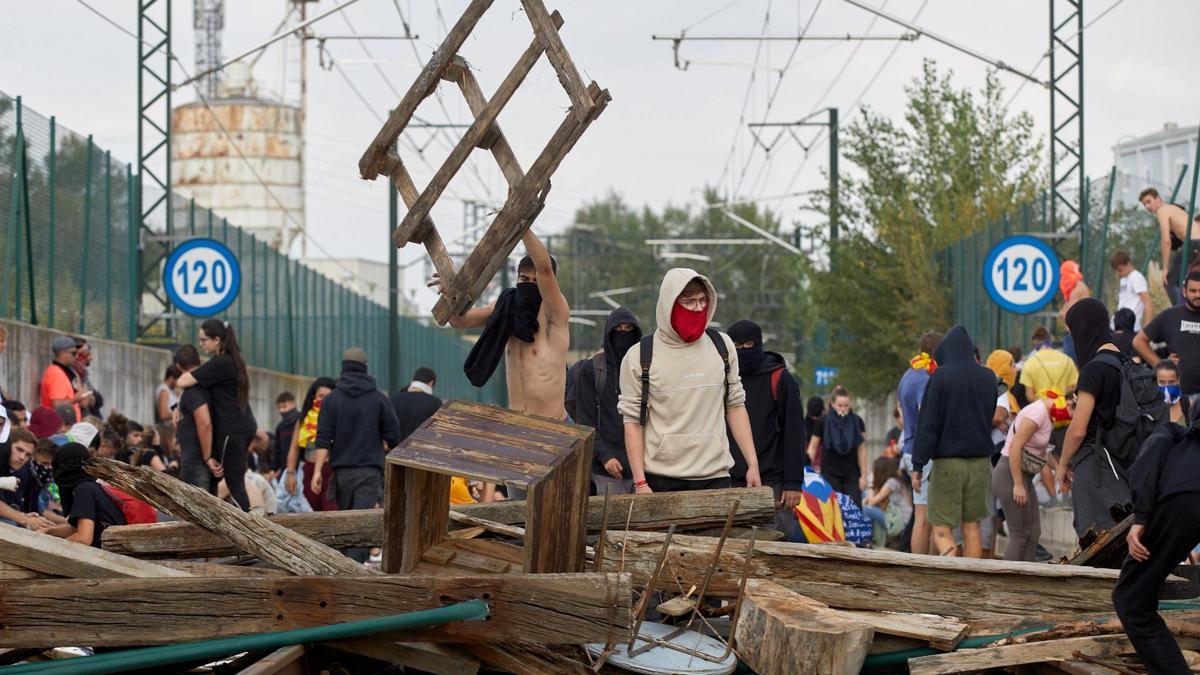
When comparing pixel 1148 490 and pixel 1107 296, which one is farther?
pixel 1107 296

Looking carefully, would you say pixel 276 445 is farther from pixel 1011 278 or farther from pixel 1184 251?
pixel 1184 251

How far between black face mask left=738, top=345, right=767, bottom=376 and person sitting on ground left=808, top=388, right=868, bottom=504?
7.61 m

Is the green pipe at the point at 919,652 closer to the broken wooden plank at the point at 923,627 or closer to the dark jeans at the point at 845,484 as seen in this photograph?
the broken wooden plank at the point at 923,627

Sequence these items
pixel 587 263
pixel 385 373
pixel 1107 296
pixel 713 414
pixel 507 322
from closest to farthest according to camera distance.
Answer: pixel 713 414, pixel 507 322, pixel 1107 296, pixel 385 373, pixel 587 263

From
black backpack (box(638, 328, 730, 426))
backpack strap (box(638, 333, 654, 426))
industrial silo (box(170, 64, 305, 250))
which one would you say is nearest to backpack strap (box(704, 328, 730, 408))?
black backpack (box(638, 328, 730, 426))

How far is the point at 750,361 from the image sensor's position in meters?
10.9

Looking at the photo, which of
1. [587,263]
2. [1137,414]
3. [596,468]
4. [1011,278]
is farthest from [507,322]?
[587,263]

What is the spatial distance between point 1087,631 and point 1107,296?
1661 cm

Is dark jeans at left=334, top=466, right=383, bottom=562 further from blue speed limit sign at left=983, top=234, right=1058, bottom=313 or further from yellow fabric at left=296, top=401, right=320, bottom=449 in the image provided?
blue speed limit sign at left=983, top=234, right=1058, bottom=313

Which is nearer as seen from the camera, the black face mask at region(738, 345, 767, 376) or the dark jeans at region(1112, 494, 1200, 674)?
the dark jeans at region(1112, 494, 1200, 674)

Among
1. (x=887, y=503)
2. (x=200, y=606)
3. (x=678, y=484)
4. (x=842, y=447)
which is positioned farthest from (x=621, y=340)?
(x=887, y=503)

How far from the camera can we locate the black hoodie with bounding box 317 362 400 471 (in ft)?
47.2

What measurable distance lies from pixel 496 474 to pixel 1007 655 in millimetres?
2101

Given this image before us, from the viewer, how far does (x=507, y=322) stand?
10398 mm
